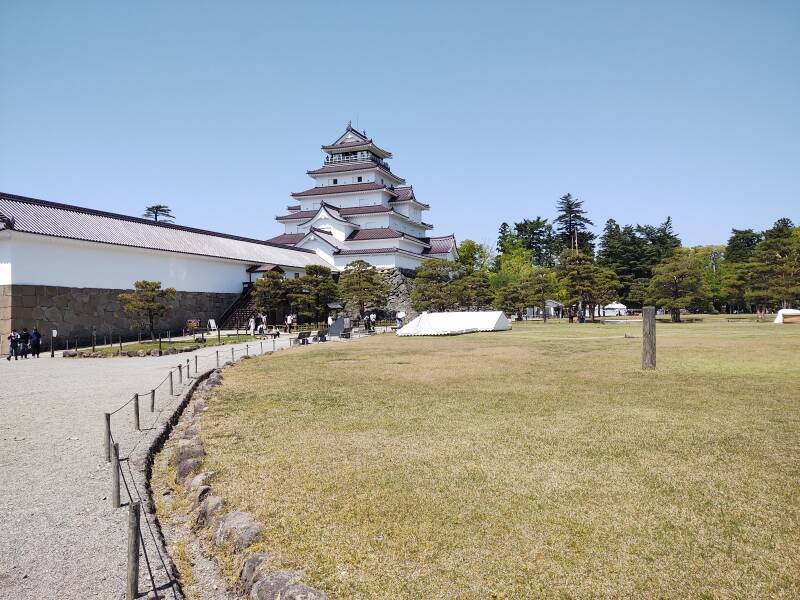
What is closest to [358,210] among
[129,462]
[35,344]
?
[35,344]

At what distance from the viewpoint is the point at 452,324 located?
33.4 metres

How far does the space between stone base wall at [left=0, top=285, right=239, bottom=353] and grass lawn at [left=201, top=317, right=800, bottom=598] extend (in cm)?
1938

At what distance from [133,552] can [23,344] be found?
24.3 metres

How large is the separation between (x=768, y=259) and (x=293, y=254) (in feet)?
138

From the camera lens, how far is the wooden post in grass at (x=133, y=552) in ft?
12.5

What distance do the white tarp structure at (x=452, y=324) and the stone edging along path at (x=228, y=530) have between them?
971 inches

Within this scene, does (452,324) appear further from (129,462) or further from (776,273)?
(776,273)

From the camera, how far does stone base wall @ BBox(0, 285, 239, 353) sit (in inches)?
989

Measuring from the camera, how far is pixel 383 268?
163 ft

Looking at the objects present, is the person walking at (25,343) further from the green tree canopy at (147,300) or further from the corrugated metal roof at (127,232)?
the corrugated metal roof at (127,232)

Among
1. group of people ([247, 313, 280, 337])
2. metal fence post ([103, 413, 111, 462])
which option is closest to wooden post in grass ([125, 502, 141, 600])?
metal fence post ([103, 413, 111, 462])

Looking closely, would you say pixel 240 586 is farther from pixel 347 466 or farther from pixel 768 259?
pixel 768 259

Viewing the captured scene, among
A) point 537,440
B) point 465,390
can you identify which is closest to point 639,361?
point 465,390

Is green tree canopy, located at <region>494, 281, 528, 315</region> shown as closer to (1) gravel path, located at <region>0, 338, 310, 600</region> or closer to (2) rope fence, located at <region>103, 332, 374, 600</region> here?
(2) rope fence, located at <region>103, 332, 374, 600</region>
